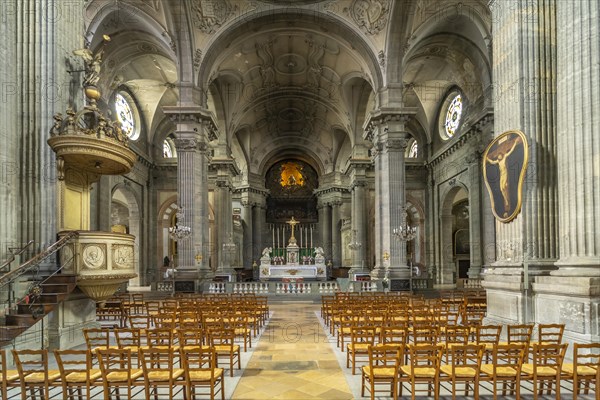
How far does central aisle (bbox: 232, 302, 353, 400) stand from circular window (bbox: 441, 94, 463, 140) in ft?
64.4

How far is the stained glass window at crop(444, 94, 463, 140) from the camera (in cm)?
2642

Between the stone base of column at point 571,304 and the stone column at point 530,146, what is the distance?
0.32 metres

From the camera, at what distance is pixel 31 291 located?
A: 25.7 feet

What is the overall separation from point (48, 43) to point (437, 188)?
2583cm

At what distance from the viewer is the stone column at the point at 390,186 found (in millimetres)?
Result: 20250


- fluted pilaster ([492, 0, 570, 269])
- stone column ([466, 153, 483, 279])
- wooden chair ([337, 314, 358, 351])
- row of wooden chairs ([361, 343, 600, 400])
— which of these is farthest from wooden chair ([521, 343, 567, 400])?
stone column ([466, 153, 483, 279])

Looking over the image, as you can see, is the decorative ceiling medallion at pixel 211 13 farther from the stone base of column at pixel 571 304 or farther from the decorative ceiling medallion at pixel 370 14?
the stone base of column at pixel 571 304

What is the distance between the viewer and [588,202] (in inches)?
295

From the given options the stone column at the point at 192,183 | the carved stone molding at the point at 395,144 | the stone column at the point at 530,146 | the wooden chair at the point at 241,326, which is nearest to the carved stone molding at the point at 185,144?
the stone column at the point at 192,183

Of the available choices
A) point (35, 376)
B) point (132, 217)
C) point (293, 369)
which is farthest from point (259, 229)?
point (35, 376)

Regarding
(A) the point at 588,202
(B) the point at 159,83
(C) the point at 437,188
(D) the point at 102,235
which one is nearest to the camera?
(A) the point at 588,202

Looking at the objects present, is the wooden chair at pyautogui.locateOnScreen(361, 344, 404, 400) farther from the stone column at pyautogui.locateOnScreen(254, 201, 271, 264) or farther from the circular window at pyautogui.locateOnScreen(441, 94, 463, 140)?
the stone column at pyautogui.locateOnScreen(254, 201, 271, 264)

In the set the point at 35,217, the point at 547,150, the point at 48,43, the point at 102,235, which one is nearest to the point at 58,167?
the point at 35,217

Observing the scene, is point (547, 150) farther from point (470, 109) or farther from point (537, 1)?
point (470, 109)
